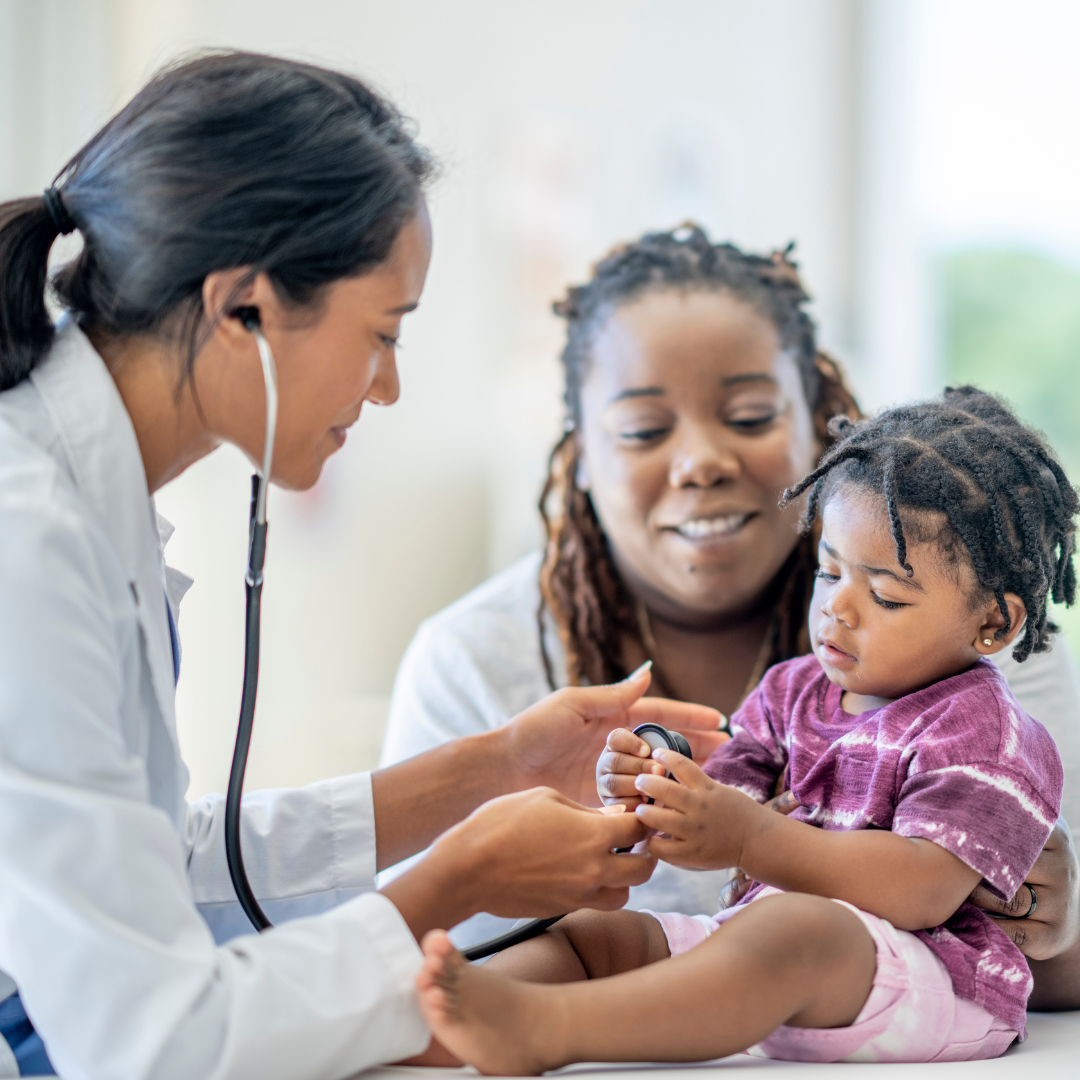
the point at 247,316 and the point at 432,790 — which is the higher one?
the point at 247,316

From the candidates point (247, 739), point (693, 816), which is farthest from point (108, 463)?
point (693, 816)

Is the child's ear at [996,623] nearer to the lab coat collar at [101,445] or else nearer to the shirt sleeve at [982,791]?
the shirt sleeve at [982,791]

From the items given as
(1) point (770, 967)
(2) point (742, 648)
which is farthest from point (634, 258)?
(1) point (770, 967)

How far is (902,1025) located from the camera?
3.30 ft

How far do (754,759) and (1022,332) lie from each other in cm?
349

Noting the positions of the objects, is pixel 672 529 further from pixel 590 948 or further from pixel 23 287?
pixel 23 287

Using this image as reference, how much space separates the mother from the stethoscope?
51 cm

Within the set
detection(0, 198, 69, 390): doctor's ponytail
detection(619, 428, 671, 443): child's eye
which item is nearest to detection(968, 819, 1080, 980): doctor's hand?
detection(619, 428, 671, 443): child's eye

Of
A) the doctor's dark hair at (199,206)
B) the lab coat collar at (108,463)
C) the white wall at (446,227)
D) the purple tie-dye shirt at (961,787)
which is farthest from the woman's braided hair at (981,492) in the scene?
the white wall at (446,227)

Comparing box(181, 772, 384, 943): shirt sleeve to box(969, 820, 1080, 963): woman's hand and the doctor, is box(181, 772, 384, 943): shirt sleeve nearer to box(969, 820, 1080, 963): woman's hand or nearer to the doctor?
the doctor

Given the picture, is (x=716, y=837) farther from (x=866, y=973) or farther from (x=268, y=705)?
(x=268, y=705)

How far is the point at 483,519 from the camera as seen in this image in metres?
3.26

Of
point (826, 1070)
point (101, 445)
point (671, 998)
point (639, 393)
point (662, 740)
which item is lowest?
point (826, 1070)

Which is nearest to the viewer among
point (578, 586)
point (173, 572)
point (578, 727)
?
point (173, 572)
